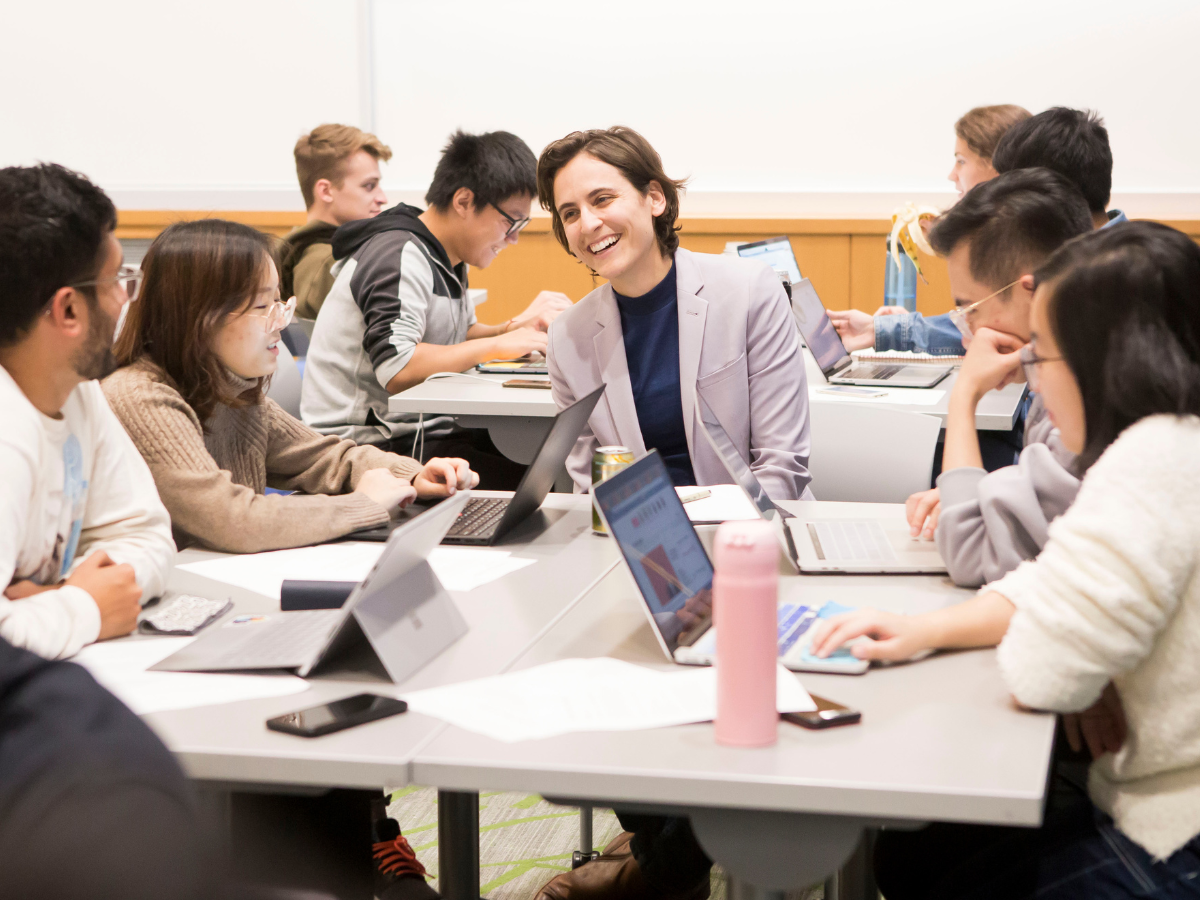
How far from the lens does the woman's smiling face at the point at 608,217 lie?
2.47 meters

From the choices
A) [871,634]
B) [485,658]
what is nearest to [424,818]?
[485,658]

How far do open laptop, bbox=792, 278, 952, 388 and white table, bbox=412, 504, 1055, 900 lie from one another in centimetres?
211

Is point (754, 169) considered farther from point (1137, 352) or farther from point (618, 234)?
point (1137, 352)

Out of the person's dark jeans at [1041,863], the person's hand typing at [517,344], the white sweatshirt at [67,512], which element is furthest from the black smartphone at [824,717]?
the person's hand typing at [517,344]

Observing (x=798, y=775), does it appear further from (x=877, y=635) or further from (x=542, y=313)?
(x=542, y=313)

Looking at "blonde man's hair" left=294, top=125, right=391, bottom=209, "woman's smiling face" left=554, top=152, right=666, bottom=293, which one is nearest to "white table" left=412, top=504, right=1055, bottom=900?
"woman's smiling face" left=554, top=152, right=666, bottom=293

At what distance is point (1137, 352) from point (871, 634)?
40 centimetres

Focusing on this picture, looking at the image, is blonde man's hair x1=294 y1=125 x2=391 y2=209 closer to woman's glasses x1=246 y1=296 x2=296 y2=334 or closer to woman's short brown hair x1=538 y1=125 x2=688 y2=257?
woman's short brown hair x1=538 y1=125 x2=688 y2=257

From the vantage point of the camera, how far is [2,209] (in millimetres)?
1393

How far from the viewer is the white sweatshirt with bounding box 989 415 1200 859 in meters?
1.11

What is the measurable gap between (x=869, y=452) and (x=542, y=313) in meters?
1.51

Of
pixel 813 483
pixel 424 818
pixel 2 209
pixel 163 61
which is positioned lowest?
pixel 424 818

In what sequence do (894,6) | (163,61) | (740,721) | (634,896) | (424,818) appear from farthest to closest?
(163,61) → (894,6) → (424,818) → (634,896) → (740,721)

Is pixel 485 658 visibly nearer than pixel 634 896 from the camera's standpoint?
Yes
